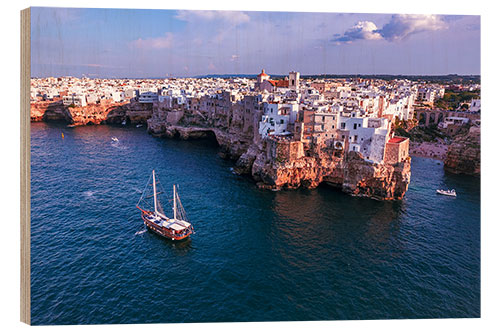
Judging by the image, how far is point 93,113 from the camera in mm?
65500

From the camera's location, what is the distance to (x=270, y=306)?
16141 millimetres

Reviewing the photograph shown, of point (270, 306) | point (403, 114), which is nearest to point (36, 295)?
point (270, 306)

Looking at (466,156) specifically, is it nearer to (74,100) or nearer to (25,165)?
(25,165)

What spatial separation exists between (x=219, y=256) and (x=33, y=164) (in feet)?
94.4

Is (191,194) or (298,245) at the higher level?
(191,194)

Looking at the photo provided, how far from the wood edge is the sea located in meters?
2.40

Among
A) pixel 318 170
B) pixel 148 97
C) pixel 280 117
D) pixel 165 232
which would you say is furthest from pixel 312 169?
pixel 148 97

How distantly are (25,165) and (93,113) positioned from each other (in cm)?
5710

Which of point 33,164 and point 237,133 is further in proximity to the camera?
point 237,133

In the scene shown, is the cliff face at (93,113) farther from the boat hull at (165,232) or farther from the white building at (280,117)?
the boat hull at (165,232)

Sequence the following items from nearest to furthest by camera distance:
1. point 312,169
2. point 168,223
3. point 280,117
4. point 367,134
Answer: point 168,223 < point 367,134 < point 312,169 < point 280,117

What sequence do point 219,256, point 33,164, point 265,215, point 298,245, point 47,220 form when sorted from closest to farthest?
point 219,256 < point 298,245 < point 47,220 < point 265,215 < point 33,164

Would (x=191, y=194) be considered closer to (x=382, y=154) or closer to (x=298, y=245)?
(x=298, y=245)

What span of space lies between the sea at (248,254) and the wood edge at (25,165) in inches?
94.4
